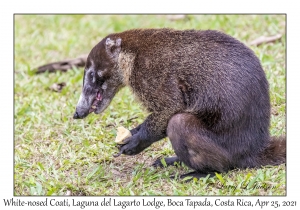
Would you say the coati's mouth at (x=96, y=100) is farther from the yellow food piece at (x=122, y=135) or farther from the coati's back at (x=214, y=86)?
the coati's back at (x=214, y=86)

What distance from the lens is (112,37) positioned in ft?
22.4

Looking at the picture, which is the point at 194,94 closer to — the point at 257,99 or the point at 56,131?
the point at 257,99

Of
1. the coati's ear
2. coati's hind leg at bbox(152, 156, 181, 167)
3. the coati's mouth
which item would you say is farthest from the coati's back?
coati's hind leg at bbox(152, 156, 181, 167)

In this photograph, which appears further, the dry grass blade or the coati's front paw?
the dry grass blade

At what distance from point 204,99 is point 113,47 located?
1.34m

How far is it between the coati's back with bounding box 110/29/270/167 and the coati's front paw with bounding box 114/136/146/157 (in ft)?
1.36

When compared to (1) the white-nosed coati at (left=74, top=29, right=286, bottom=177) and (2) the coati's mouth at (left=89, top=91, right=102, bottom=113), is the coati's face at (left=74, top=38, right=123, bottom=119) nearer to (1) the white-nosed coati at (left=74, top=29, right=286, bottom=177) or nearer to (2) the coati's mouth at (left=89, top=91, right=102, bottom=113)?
(2) the coati's mouth at (left=89, top=91, right=102, bottom=113)

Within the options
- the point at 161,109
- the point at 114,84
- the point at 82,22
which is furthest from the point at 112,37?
the point at 82,22

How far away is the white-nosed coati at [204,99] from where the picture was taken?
5996mm

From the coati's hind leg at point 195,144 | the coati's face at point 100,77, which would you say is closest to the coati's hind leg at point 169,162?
the coati's hind leg at point 195,144

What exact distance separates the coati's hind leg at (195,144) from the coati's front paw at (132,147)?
0.48 metres

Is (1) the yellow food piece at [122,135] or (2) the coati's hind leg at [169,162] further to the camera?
(2) the coati's hind leg at [169,162]

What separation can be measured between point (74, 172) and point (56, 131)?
48.7 inches

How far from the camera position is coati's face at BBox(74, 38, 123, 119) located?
670 cm
